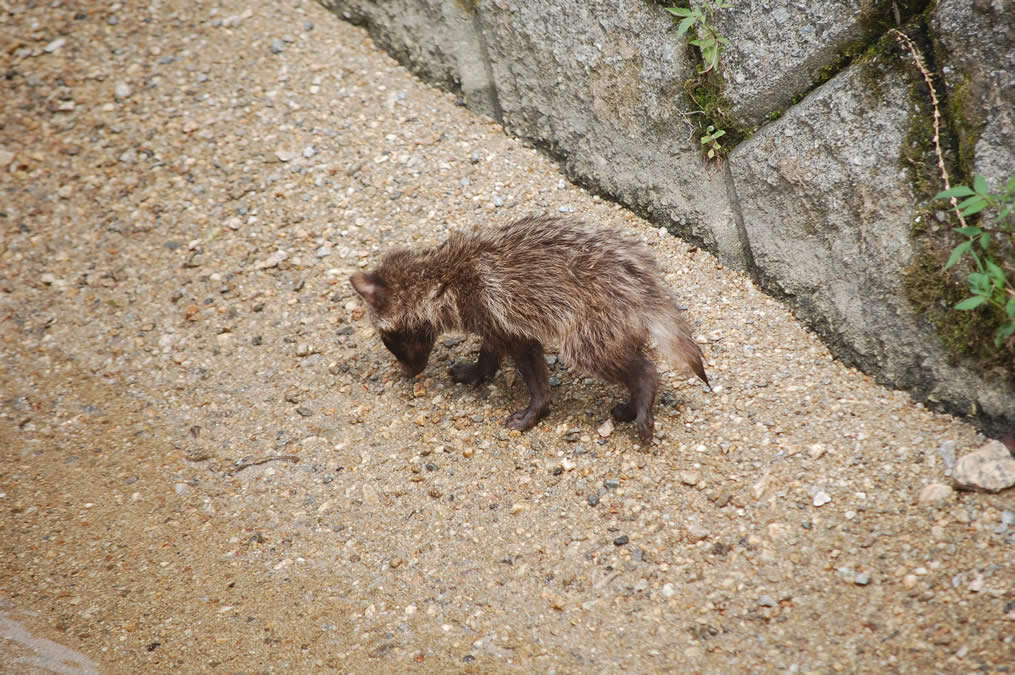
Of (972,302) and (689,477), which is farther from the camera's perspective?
(689,477)

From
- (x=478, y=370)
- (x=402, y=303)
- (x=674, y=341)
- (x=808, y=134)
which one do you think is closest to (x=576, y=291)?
(x=674, y=341)

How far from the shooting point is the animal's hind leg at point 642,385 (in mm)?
4352

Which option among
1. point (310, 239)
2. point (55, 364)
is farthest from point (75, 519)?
point (310, 239)

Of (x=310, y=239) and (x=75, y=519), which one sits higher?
(x=310, y=239)

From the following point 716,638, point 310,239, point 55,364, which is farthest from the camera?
point 310,239

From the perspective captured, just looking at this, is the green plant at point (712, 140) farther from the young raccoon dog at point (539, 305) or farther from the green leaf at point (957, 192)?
the green leaf at point (957, 192)

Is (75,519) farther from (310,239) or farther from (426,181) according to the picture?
(426,181)

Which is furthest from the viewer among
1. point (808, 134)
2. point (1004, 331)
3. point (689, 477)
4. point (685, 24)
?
point (685, 24)

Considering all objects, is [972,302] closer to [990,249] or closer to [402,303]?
[990,249]

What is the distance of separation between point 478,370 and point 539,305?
75cm

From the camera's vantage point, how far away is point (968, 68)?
382 centimetres

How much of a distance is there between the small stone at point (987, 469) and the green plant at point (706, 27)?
8.07ft

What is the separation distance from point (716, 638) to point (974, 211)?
2134mm

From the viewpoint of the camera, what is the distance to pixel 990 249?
12.6 ft
